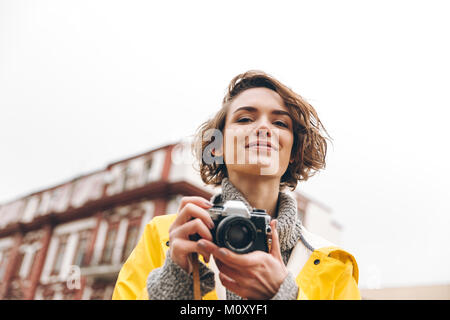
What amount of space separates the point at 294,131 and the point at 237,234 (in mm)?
846

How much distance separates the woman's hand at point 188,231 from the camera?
1.27 metres

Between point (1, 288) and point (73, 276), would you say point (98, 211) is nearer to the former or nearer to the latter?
point (73, 276)

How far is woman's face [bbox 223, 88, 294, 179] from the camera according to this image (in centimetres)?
164

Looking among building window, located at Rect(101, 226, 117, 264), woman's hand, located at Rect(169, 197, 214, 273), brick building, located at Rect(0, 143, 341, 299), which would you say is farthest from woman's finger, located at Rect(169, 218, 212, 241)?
building window, located at Rect(101, 226, 117, 264)

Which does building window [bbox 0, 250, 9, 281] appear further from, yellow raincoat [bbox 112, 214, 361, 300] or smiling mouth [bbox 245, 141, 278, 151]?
smiling mouth [bbox 245, 141, 278, 151]

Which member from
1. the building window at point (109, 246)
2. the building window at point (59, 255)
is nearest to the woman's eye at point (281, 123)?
the building window at point (109, 246)

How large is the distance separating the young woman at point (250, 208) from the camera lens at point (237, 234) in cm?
3

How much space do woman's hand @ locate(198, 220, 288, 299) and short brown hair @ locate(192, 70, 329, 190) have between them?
83cm

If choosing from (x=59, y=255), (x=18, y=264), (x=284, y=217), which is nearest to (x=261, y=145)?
(x=284, y=217)

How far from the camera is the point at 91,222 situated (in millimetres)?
17438

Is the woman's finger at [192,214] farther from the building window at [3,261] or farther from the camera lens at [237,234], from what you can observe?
the building window at [3,261]

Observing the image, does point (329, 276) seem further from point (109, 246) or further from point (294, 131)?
point (109, 246)
